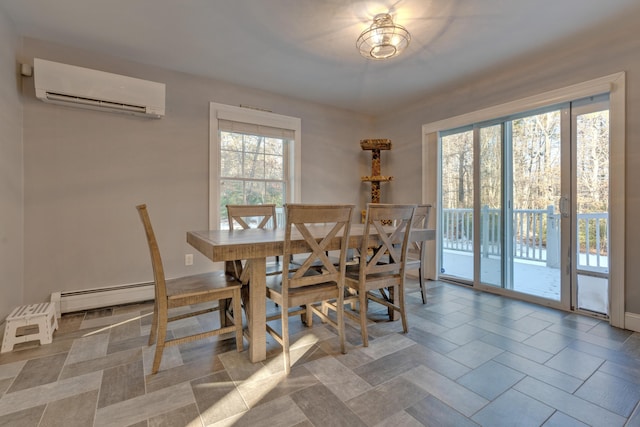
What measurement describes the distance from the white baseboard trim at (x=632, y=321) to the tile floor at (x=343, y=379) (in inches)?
5.4

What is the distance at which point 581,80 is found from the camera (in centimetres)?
263

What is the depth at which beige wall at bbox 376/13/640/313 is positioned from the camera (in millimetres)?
2359

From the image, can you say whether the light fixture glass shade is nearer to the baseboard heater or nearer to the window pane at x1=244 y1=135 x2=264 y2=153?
the window pane at x1=244 y1=135 x2=264 y2=153

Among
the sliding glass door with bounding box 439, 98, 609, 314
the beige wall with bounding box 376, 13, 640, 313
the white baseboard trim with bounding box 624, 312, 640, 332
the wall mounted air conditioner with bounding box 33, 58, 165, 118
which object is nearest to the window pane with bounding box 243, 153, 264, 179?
the wall mounted air conditioner with bounding box 33, 58, 165, 118

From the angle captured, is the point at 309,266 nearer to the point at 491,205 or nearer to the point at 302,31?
the point at 302,31

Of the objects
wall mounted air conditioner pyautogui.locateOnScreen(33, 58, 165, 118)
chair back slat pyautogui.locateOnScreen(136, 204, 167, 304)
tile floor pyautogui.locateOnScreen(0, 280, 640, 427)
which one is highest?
wall mounted air conditioner pyautogui.locateOnScreen(33, 58, 165, 118)

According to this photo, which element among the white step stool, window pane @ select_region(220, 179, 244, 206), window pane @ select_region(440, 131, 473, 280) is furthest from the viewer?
window pane @ select_region(440, 131, 473, 280)

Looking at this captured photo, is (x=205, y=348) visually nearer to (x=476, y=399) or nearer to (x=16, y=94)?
(x=476, y=399)

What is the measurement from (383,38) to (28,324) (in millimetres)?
3341

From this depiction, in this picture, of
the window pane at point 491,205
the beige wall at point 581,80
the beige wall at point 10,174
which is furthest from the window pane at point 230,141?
the window pane at point 491,205

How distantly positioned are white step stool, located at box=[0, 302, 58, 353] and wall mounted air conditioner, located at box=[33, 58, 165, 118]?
1770 millimetres

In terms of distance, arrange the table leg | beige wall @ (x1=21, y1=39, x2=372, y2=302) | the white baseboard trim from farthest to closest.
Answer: beige wall @ (x1=21, y1=39, x2=372, y2=302)
the white baseboard trim
the table leg

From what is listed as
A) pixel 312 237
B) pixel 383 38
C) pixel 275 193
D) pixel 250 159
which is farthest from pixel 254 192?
pixel 383 38

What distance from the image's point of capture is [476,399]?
4.99 ft
